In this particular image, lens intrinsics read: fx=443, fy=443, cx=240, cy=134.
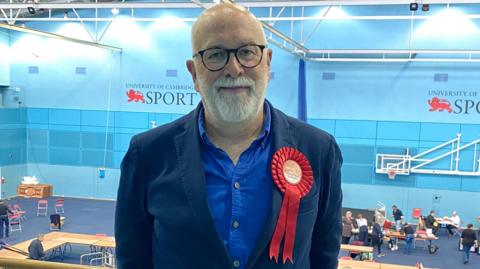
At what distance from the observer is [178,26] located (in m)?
20.0

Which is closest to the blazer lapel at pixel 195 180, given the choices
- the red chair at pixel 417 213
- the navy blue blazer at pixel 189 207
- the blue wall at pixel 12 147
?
the navy blue blazer at pixel 189 207

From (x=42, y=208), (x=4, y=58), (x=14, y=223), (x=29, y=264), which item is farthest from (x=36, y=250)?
(x=4, y=58)

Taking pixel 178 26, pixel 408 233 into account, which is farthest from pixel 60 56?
pixel 408 233

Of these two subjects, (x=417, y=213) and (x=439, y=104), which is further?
(x=439, y=104)

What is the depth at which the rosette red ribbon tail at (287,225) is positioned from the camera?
170 cm

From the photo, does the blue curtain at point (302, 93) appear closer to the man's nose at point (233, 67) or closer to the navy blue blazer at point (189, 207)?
the navy blue blazer at point (189, 207)

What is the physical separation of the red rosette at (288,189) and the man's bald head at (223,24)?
1.60 ft

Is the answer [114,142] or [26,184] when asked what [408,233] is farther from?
[26,184]

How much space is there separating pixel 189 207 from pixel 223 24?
73 centimetres

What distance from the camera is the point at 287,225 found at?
5.64 feet

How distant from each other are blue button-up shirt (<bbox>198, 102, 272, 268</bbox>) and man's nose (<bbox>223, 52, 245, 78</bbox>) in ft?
1.01

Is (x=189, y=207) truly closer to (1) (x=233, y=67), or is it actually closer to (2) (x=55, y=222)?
(1) (x=233, y=67)

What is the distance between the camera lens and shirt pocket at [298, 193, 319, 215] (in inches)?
69.4

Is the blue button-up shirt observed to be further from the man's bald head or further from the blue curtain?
the blue curtain
